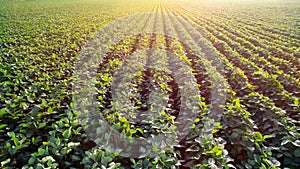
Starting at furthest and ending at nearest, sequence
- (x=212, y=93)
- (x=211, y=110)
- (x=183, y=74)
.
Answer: (x=183, y=74) → (x=212, y=93) → (x=211, y=110)

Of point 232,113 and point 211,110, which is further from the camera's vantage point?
point 211,110

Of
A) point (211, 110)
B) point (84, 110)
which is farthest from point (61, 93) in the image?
point (211, 110)

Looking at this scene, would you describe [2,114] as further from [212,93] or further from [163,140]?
[212,93]

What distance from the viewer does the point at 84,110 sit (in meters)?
3.56

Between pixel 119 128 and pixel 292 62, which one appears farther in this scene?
pixel 292 62

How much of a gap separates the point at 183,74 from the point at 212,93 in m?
1.15

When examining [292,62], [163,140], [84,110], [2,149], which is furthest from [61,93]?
[292,62]

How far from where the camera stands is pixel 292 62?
293 inches

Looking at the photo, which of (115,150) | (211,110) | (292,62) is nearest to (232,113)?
(211,110)

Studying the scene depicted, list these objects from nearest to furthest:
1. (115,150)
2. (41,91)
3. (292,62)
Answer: (115,150), (41,91), (292,62)

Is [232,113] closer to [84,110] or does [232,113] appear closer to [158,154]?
[158,154]

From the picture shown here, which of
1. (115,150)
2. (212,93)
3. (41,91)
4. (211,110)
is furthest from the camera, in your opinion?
(212,93)

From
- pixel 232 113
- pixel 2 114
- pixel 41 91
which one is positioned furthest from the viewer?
pixel 41 91

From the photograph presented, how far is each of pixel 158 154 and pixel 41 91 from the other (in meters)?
2.84
